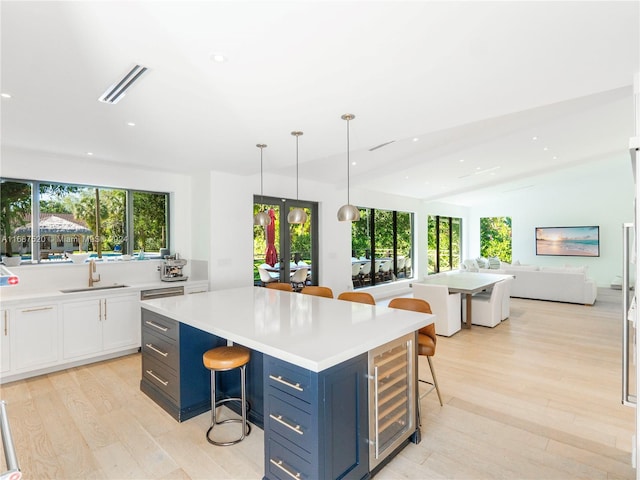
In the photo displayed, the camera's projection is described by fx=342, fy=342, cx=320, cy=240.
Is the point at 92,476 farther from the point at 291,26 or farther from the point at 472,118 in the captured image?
the point at 472,118

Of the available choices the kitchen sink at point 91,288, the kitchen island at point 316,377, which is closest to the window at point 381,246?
the kitchen sink at point 91,288

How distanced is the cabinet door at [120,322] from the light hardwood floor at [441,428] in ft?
0.73

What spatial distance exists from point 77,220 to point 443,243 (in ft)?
32.7

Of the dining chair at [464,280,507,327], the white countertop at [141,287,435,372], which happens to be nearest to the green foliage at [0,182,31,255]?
the white countertop at [141,287,435,372]

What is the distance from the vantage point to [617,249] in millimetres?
9758

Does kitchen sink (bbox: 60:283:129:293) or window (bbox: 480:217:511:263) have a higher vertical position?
window (bbox: 480:217:511:263)

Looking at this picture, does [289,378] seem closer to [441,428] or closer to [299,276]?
[441,428]

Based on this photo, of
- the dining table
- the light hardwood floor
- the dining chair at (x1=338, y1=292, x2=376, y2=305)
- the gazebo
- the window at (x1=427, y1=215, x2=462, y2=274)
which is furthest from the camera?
the window at (x1=427, y1=215, x2=462, y2=274)

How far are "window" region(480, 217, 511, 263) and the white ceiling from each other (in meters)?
8.62

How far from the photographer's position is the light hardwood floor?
2215 millimetres

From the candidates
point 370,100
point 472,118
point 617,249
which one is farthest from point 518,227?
point 370,100

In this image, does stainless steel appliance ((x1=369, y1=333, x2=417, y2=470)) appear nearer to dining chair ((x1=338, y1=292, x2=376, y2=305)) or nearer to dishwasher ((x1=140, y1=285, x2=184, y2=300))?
dining chair ((x1=338, y1=292, x2=376, y2=305))

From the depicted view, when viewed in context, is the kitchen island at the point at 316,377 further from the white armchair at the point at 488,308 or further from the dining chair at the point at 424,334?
the white armchair at the point at 488,308

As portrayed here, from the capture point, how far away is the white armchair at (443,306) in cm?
508
